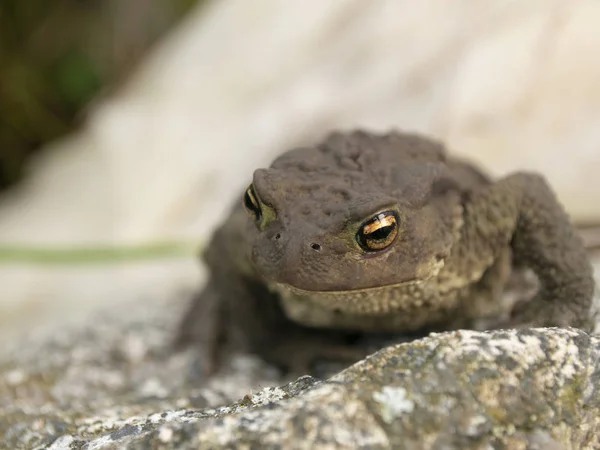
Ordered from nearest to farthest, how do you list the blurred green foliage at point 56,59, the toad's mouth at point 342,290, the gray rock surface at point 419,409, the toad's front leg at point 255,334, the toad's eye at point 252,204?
the gray rock surface at point 419,409 → the toad's mouth at point 342,290 → the toad's eye at point 252,204 → the toad's front leg at point 255,334 → the blurred green foliage at point 56,59

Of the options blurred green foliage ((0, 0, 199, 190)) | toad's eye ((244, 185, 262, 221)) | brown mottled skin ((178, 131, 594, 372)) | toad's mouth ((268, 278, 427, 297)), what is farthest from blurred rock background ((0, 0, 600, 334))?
toad's mouth ((268, 278, 427, 297))

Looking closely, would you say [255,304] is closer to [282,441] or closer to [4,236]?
[282,441]

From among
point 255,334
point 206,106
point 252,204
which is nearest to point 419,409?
point 252,204

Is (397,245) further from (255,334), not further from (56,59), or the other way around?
(56,59)

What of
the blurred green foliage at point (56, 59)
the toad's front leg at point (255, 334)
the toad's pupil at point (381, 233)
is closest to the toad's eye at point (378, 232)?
the toad's pupil at point (381, 233)

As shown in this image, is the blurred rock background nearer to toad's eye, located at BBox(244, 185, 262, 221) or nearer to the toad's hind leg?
the toad's hind leg

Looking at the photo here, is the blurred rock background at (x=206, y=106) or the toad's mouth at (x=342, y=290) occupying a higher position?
the blurred rock background at (x=206, y=106)

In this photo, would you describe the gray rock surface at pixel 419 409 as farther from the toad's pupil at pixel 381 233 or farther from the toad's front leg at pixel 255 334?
the toad's front leg at pixel 255 334
